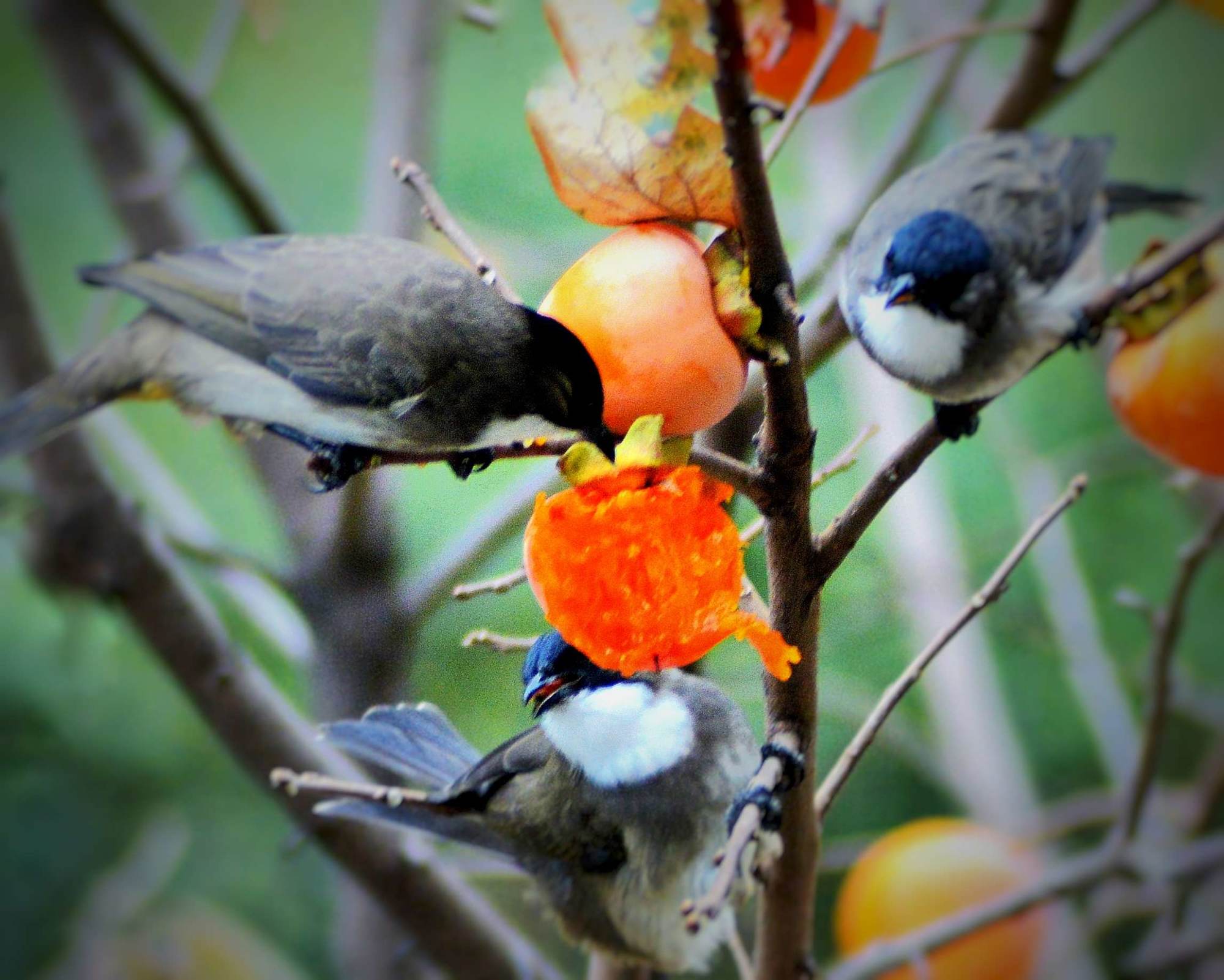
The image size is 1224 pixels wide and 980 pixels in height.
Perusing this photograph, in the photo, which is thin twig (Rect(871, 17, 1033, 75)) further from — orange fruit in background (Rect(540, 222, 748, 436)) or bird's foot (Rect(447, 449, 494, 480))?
bird's foot (Rect(447, 449, 494, 480))

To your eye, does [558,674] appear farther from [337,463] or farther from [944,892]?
[944,892]

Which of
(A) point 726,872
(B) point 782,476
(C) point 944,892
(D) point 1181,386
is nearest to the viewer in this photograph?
(A) point 726,872

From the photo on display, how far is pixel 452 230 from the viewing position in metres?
0.75

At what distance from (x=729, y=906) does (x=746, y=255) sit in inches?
17.6

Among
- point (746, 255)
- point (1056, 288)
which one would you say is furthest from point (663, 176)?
point (1056, 288)

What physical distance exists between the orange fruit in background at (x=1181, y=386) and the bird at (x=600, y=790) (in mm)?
376

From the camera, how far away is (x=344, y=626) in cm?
85

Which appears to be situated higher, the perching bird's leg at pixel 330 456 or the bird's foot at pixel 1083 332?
the perching bird's leg at pixel 330 456

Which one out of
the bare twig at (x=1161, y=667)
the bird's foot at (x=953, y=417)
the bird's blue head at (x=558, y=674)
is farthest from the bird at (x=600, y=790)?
the bare twig at (x=1161, y=667)

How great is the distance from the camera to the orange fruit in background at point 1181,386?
0.73m

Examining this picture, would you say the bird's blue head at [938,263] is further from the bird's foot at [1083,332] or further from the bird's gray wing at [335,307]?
the bird's gray wing at [335,307]

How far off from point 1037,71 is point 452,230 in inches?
18.0

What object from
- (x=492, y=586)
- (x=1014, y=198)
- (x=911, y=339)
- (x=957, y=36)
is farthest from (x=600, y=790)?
(x=957, y=36)

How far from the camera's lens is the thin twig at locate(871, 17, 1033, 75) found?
2.54ft
